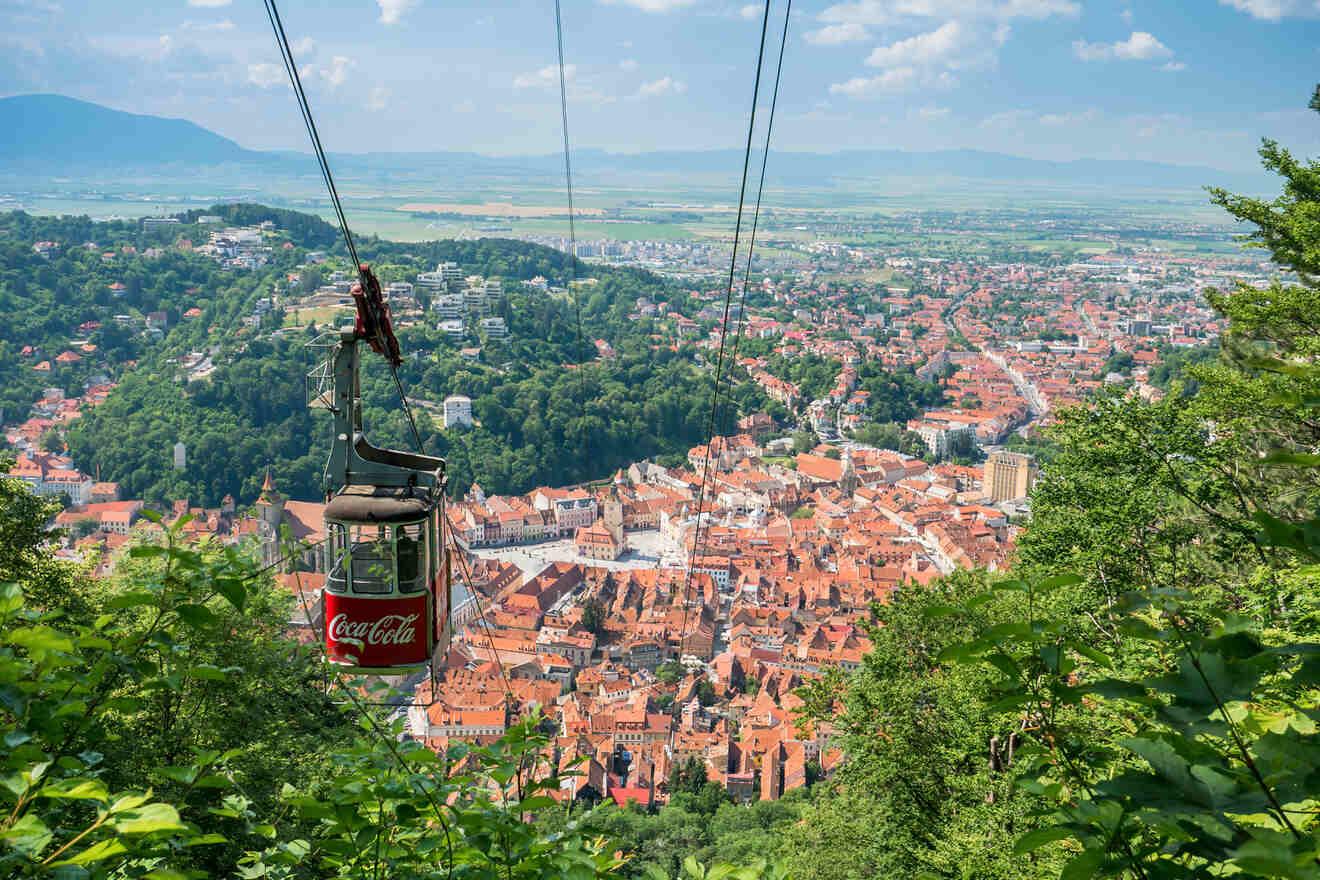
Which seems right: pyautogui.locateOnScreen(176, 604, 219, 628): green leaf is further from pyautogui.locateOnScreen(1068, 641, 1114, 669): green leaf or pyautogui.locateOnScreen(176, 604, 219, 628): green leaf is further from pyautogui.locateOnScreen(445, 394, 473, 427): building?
pyautogui.locateOnScreen(445, 394, 473, 427): building

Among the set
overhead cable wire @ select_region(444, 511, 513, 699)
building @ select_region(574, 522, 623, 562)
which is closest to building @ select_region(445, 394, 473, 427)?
building @ select_region(574, 522, 623, 562)

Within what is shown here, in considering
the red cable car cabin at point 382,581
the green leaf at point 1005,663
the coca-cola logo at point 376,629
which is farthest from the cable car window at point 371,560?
the green leaf at point 1005,663

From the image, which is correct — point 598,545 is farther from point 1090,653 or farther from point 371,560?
point 1090,653

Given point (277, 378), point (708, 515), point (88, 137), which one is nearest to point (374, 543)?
point (708, 515)

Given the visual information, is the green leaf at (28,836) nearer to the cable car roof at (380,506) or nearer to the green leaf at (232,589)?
the green leaf at (232,589)

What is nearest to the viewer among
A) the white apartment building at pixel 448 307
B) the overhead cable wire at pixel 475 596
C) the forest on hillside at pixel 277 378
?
the overhead cable wire at pixel 475 596

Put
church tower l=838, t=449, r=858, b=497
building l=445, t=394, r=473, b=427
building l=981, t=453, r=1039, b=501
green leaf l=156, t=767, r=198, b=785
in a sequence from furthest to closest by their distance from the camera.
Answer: building l=445, t=394, r=473, b=427 → church tower l=838, t=449, r=858, b=497 → building l=981, t=453, r=1039, b=501 → green leaf l=156, t=767, r=198, b=785

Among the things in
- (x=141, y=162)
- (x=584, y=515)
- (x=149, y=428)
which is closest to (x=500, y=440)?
(x=584, y=515)
